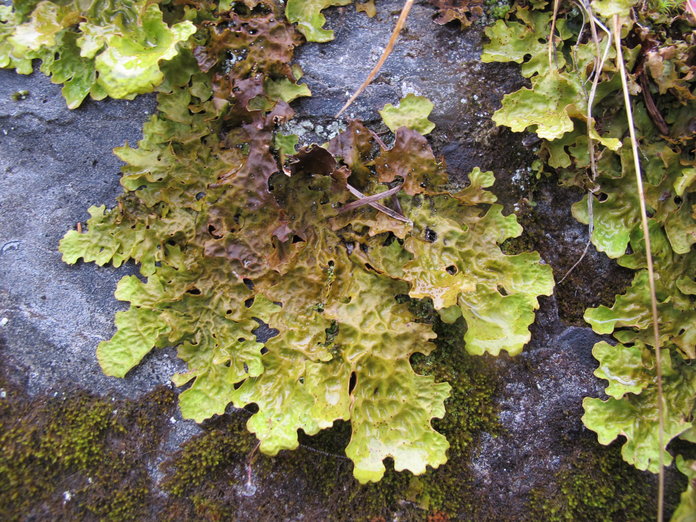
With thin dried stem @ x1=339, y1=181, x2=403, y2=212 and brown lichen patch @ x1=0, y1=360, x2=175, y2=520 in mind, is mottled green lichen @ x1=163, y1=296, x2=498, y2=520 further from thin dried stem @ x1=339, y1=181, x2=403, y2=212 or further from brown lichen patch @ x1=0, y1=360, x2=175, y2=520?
thin dried stem @ x1=339, y1=181, x2=403, y2=212

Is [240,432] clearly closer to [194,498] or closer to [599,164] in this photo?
[194,498]

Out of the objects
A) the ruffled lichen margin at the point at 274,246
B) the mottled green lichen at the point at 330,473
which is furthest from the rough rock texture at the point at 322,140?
the ruffled lichen margin at the point at 274,246

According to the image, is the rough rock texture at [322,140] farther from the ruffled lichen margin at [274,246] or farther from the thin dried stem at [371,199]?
the thin dried stem at [371,199]

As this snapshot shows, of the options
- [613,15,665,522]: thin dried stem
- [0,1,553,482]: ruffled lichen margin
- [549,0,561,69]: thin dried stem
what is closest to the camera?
[613,15,665,522]: thin dried stem

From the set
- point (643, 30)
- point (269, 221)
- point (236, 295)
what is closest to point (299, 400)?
point (236, 295)

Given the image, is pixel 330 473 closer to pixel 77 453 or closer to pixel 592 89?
pixel 77 453

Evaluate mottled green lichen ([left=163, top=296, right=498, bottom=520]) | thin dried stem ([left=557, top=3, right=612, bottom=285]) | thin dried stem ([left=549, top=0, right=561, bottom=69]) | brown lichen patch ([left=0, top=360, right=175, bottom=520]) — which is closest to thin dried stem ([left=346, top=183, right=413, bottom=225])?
mottled green lichen ([left=163, top=296, right=498, bottom=520])
